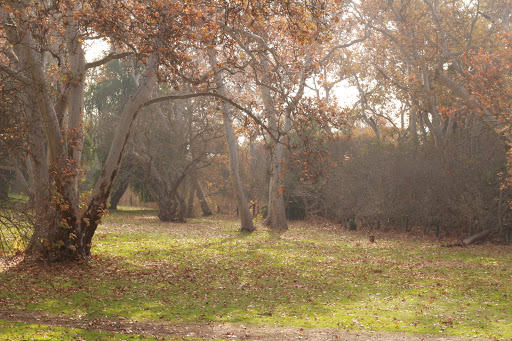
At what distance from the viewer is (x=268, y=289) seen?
42.8 feet

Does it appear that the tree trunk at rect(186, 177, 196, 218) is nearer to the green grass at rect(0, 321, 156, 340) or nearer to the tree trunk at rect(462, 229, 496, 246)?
the tree trunk at rect(462, 229, 496, 246)

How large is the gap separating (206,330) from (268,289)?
4246 millimetres

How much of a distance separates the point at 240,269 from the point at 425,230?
599 inches

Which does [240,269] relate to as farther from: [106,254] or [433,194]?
[433,194]

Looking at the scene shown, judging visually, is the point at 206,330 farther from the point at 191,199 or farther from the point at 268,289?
the point at 191,199

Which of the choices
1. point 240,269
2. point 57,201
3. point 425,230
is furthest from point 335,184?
point 57,201

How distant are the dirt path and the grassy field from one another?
0.25m

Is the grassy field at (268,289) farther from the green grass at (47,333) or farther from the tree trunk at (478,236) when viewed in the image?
the tree trunk at (478,236)

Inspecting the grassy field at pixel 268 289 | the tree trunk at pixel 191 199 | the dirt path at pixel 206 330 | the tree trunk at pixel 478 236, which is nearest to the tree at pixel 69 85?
the grassy field at pixel 268 289

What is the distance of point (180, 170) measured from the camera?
33000mm

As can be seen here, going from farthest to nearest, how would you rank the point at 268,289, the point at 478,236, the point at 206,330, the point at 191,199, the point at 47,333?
the point at 191,199 → the point at 478,236 → the point at 268,289 → the point at 206,330 → the point at 47,333

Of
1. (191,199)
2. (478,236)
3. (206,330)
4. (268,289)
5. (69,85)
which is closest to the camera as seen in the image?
(206,330)

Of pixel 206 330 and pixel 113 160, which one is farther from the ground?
pixel 113 160

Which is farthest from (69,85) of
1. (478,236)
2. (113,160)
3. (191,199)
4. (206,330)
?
(191,199)
